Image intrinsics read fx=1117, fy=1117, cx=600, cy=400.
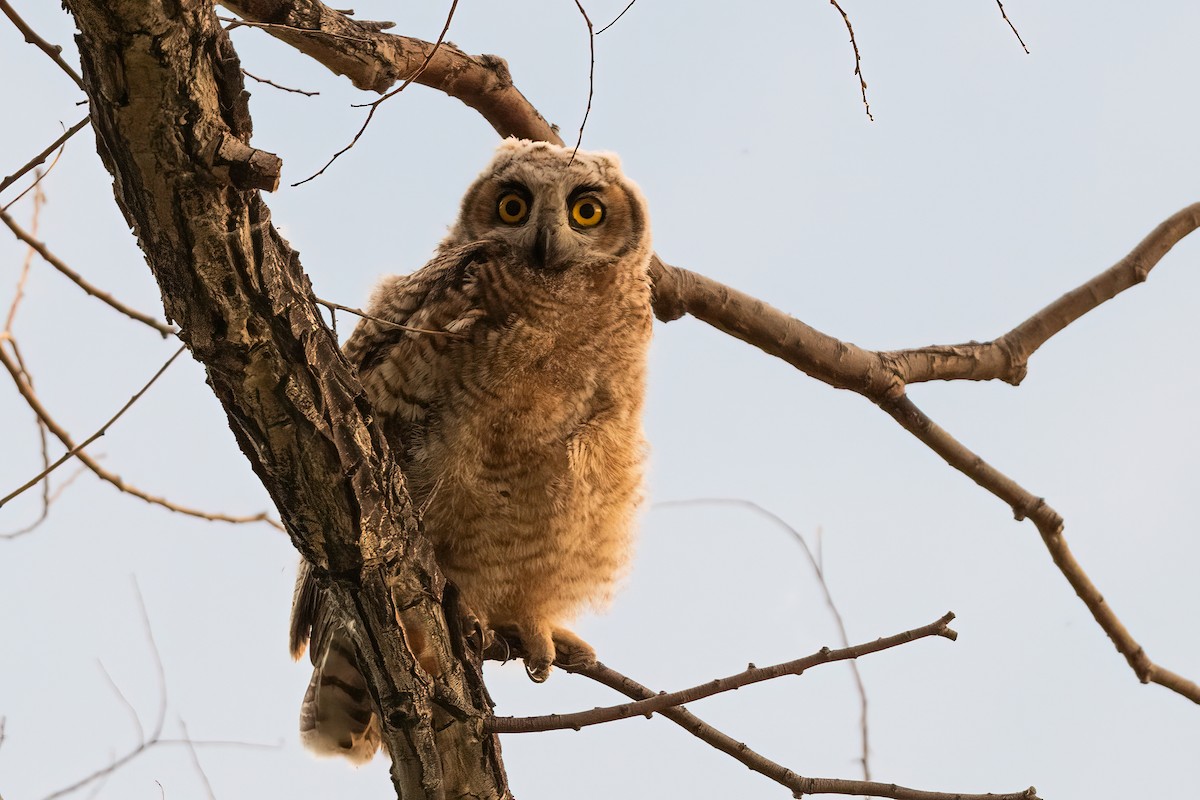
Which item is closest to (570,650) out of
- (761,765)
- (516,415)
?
(516,415)

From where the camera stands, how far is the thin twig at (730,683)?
1595 millimetres

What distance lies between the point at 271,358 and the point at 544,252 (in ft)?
3.43

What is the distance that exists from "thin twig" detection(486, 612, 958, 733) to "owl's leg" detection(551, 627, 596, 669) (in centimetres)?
75

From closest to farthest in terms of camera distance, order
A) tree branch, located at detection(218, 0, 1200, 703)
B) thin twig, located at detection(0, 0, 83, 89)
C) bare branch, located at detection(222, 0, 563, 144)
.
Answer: thin twig, located at detection(0, 0, 83, 89), bare branch, located at detection(222, 0, 563, 144), tree branch, located at detection(218, 0, 1200, 703)

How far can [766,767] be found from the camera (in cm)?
190

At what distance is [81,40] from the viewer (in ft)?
4.28

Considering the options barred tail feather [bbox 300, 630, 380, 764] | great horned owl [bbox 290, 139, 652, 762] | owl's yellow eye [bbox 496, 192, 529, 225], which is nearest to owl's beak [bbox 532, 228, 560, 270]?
great horned owl [bbox 290, 139, 652, 762]

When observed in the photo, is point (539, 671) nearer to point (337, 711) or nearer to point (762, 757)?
point (337, 711)

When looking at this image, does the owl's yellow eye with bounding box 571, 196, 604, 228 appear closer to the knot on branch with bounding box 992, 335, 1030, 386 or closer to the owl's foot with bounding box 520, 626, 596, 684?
the owl's foot with bounding box 520, 626, 596, 684

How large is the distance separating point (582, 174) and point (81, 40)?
5.27 feet

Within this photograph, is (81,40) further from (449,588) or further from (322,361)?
(449,588)

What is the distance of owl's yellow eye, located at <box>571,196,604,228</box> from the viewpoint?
109 inches

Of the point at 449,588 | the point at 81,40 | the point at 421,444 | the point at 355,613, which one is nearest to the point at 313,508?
the point at 355,613

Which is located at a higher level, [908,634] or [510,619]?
[510,619]
